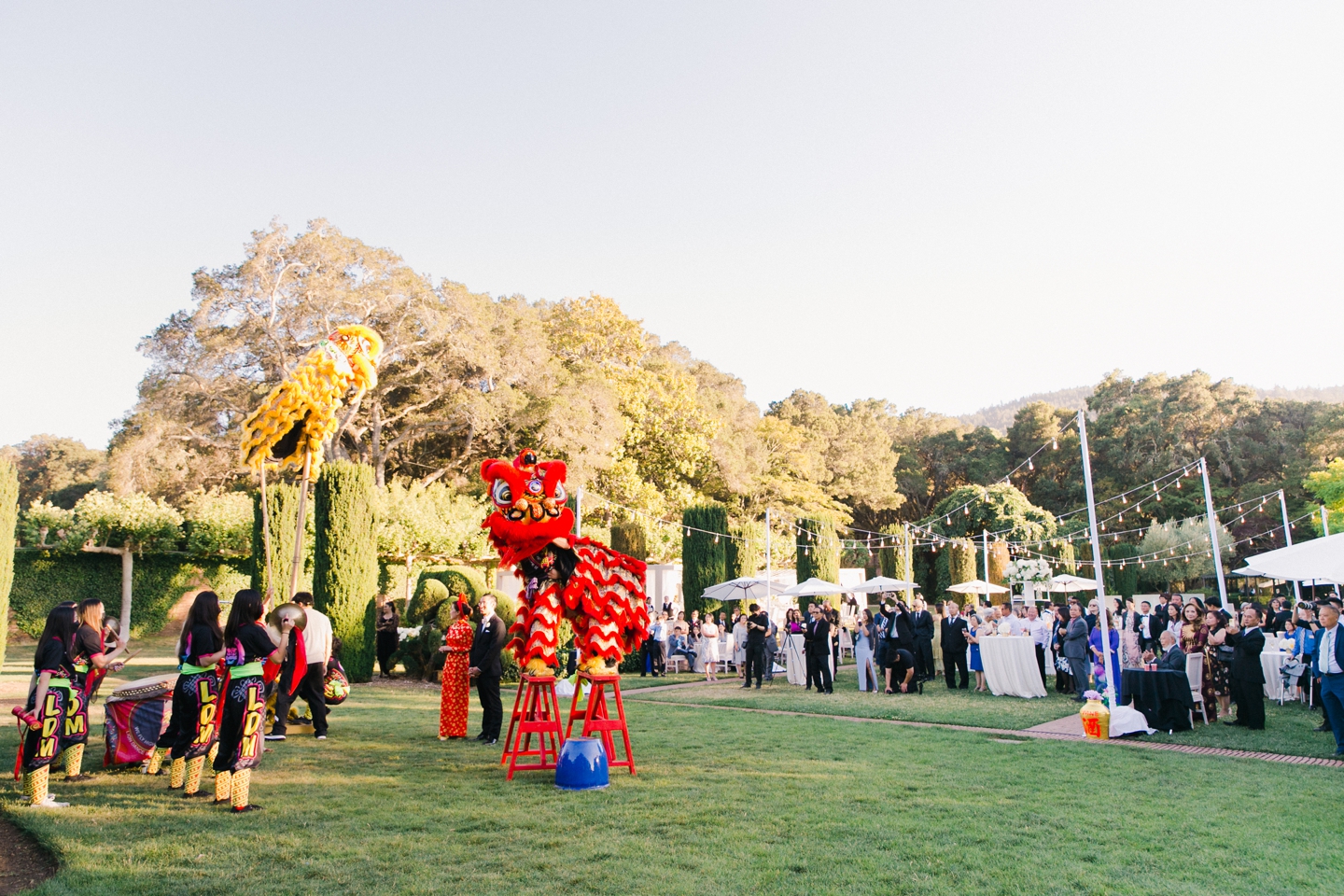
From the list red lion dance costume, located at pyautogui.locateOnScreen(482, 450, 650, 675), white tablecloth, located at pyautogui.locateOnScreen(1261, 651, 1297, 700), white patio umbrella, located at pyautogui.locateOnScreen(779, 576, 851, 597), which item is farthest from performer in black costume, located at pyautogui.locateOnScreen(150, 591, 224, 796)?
white patio umbrella, located at pyautogui.locateOnScreen(779, 576, 851, 597)

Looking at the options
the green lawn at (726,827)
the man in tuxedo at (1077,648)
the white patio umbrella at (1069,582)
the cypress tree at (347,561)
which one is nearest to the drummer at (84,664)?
the green lawn at (726,827)

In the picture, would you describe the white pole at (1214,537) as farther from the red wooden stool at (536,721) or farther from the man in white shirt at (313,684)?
the man in white shirt at (313,684)

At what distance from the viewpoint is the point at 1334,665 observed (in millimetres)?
8312

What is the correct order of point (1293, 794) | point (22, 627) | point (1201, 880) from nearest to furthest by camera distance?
point (1201, 880)
point (1293, 794)
point (22, 627)

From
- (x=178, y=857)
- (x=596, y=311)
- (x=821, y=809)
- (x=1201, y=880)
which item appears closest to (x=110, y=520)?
(x=596, y=311)

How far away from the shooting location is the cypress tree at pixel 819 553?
30516 mm

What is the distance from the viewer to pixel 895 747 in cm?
870

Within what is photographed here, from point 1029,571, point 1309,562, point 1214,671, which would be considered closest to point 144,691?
point 1309,562

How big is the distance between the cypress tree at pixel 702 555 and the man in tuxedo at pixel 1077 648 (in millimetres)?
13302

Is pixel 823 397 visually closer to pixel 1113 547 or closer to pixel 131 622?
pixel 1113 547

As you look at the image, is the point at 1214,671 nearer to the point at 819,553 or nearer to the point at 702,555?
the point at 702,555

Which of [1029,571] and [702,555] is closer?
[702,555]

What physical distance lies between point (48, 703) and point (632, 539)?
69.8 ft

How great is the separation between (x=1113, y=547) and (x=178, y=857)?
42280mm
